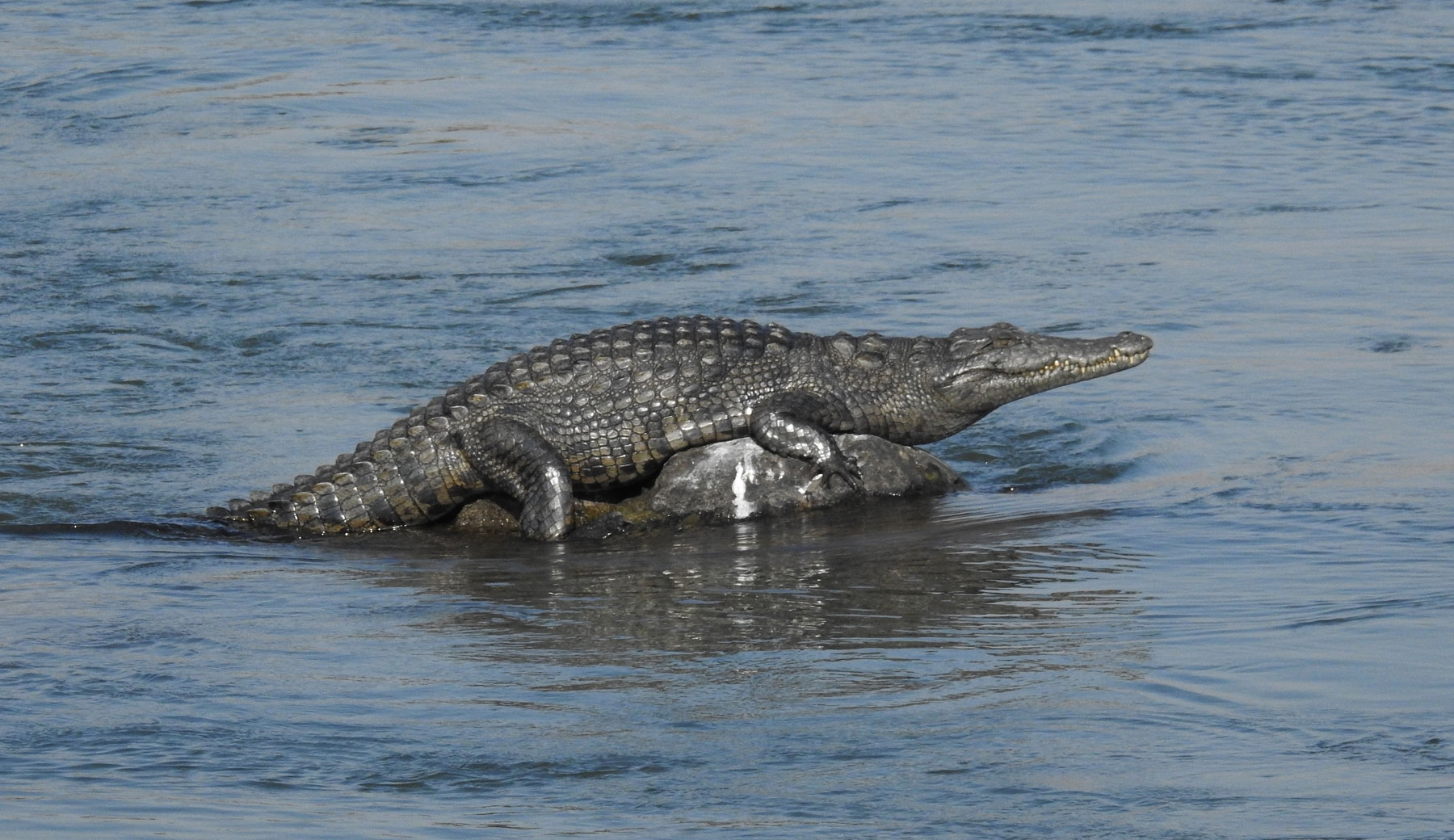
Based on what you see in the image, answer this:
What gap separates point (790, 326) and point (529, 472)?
129 inches

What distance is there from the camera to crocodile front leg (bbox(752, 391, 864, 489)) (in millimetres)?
7949

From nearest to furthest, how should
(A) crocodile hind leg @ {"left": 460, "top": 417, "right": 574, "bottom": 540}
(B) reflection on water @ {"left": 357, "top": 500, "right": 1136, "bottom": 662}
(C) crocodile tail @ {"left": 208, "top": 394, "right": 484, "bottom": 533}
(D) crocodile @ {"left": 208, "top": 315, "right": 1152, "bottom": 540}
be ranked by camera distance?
(B) reflection on water @ {"left": 357, "top": 500, "right": 1136, "bottom": 662}
(A) crocodile hind leg @ {"left": 460, "top": 417, "right": 574, "bottom": 540}
(D) crocodile @ {"left": 208, "top": 315, "right": 1152, "bottom": 540}
(C) crocodile tail @ {"left": 208, "top": 394, "right": 484, "bottom": 533}

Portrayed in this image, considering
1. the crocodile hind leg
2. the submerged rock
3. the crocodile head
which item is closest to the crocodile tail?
the crocodile hind leg

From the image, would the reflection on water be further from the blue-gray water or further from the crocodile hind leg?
the crocodile hind leg

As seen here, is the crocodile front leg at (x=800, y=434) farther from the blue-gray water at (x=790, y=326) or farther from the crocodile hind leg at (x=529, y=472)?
the crocodile hind leg at (x=529, y=472)

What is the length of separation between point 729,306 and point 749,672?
20.0ft

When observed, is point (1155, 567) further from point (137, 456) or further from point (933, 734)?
point (137, 456)

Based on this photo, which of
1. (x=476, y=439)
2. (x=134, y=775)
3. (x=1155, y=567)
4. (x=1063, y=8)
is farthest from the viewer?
(x=1063, y=8)

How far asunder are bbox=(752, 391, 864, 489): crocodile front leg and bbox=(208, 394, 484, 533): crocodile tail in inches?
46.4

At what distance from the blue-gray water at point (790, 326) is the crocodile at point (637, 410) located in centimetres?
27

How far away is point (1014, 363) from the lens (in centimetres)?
833

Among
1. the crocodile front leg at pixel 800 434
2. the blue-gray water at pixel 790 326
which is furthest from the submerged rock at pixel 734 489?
the blue-gray water at pixel 790 326

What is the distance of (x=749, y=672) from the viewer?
5543mm

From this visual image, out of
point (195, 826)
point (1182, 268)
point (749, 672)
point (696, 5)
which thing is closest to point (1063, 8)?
point (696, 5)
